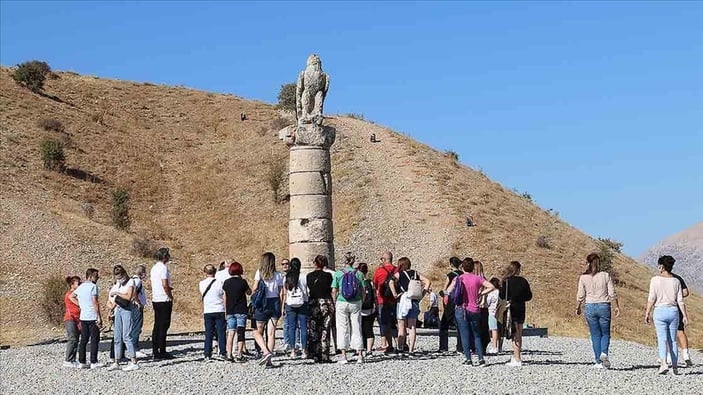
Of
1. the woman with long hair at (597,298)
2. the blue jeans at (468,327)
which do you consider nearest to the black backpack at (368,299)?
the blue jeans at (468,327)

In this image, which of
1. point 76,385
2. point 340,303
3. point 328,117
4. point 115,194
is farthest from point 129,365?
point 328,117

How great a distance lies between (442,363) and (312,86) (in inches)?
259

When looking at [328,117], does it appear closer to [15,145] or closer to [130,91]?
[130,91]

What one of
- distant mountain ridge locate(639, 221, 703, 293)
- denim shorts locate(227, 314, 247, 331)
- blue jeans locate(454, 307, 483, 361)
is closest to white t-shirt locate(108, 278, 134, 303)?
denim shorts locate(227, 314, 247, 331)

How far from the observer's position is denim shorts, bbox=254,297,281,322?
14391mm

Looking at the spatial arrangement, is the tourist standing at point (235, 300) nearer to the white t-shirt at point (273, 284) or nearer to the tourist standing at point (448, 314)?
the white t-shirt at point (273, 284)

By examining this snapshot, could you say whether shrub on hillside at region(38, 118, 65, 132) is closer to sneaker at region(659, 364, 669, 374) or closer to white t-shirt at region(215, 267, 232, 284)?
white t-shirt at region(215, 267, 232, 284)

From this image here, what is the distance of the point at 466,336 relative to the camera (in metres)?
14.0

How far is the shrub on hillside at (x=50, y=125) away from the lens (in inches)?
1860

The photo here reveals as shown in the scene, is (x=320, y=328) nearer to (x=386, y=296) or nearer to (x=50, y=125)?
(x=386, y=296)

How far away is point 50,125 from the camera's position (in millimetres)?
47469

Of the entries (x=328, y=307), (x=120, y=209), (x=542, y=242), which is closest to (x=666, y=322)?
(x=328, y=307)

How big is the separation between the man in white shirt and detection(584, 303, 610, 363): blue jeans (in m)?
6.52

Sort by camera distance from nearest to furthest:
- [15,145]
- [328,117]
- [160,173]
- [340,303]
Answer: [340,303] → [15,145] → [160,173] → [328,117]
